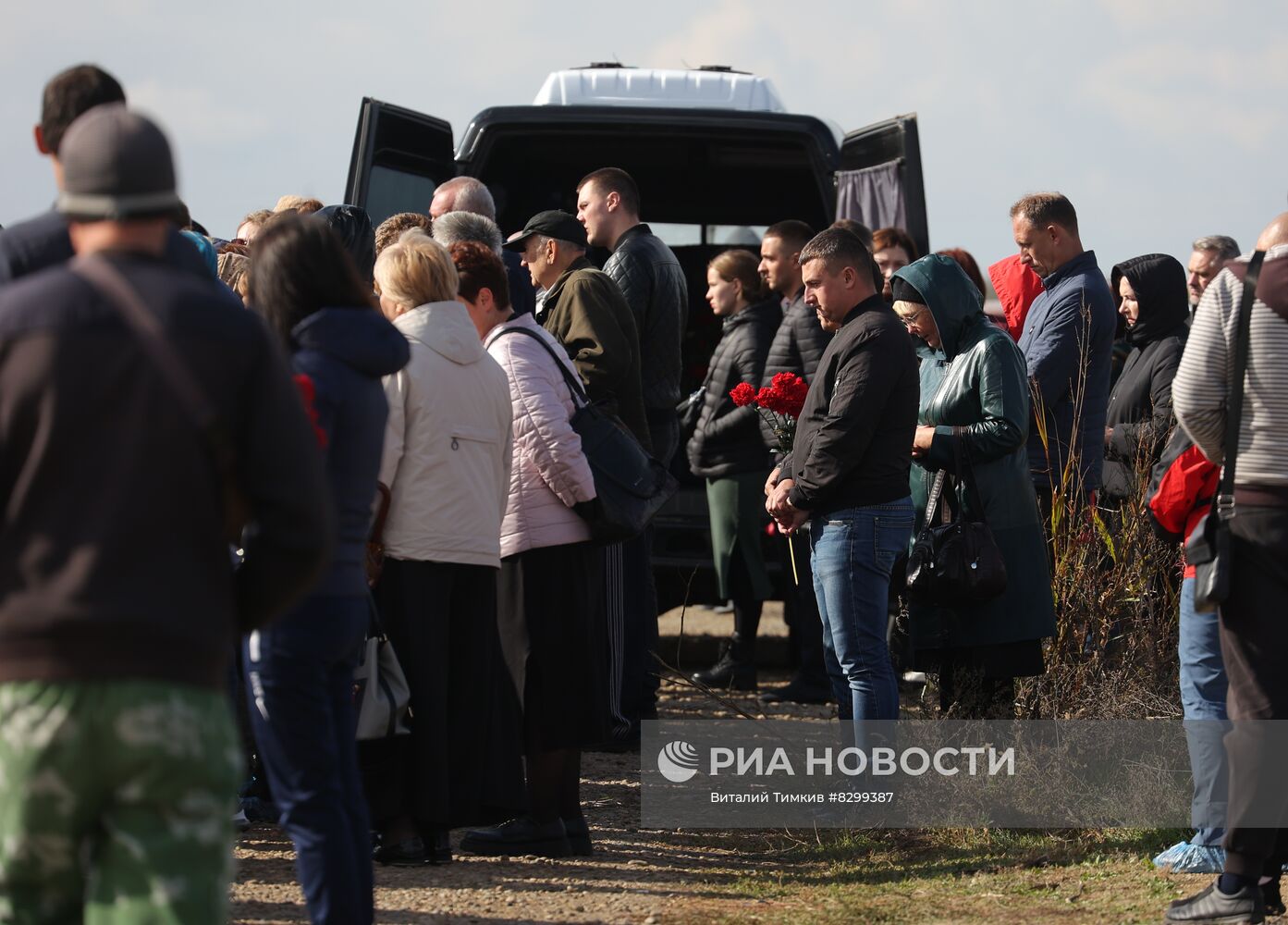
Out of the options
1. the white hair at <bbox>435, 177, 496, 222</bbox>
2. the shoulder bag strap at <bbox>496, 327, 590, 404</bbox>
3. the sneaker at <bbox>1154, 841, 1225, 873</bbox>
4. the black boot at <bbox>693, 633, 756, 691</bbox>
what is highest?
the white hair at <bbox>435, 177, 496, 222</bbox>

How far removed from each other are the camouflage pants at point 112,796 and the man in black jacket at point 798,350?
5.10 metres

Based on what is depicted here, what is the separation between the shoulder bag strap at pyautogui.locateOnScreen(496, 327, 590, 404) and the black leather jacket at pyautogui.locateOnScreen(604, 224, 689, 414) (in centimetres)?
151

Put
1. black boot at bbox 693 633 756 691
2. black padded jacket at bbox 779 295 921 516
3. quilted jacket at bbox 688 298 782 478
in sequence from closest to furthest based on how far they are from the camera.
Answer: black padded jacket at bbox 779 295 921 516
quilted jacket at bbox 688 298 782 478
black boot at bbox 693 633 756 691

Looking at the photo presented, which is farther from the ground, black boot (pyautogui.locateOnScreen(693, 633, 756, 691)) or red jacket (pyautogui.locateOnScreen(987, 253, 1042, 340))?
red jacket (pyautogui.locateOnScreen(987, 253, 1042, 340))

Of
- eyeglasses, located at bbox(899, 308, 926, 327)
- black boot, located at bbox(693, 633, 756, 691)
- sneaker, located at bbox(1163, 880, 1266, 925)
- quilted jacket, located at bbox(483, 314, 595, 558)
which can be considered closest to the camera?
sneaker, located at bbox(1163, 880, 1266, 925)

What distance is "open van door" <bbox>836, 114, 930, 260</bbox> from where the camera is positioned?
7598 millimetres

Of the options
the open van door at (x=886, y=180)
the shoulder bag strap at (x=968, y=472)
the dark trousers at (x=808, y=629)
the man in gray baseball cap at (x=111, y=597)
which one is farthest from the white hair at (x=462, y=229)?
the man in gray baseball cap at (x=111, y=597)

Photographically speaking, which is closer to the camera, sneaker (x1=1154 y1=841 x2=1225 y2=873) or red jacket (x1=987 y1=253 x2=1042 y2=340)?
sneaker (x1=1154 y1=841 x2=1225 y2=873)

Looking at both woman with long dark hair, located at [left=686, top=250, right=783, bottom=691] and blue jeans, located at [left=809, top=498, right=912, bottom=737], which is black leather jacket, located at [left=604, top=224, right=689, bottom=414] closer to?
woman with long dark hair, located at [left=686, top=250, right=783, bottom=691]

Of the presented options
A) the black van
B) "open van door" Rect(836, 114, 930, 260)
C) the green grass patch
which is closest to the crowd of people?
"open van door" Rect(836, 114, 930, 260)

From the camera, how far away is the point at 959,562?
5340 mm

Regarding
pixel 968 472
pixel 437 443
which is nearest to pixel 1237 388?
pixel 968 472

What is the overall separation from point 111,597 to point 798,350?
A: 5.28m

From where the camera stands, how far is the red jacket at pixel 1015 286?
6.88 meters
